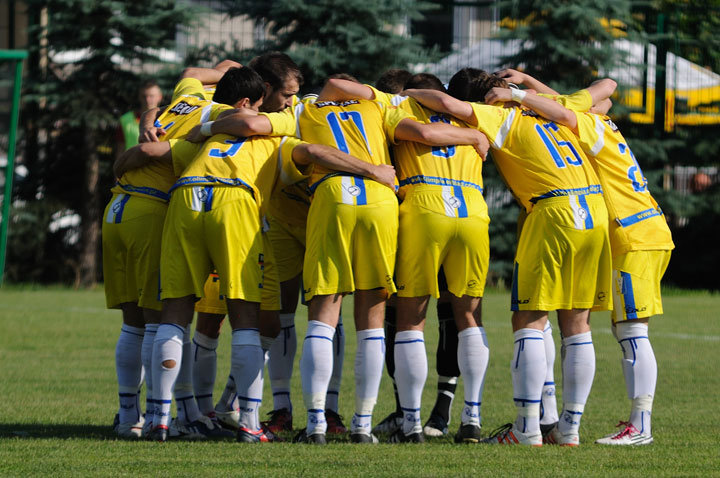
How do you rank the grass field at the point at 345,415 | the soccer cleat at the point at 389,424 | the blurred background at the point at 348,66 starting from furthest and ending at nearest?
the blurred background at the point at 348,66, the soccer cleat at the point at 389,424, the grass field at the point at 345,415

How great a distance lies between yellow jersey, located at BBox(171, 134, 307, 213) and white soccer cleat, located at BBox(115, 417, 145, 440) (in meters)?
1.33

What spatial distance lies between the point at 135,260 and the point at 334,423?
151 centimetres

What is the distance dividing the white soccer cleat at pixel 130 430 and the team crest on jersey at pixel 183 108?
5.93 ft

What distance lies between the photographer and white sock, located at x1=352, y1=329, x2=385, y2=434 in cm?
578

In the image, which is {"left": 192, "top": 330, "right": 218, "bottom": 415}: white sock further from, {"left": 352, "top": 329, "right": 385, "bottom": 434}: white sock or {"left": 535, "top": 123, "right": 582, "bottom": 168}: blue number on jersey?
{"left": 535, "top": 123, "right": 582, "bottom": 168}: blue number on jersey

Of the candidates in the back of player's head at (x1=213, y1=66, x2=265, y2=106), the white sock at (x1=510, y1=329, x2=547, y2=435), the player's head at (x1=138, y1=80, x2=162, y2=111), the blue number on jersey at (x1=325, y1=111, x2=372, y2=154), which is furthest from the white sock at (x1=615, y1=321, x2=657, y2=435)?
the player's head at (x1=138, y1=80, x2=162, y2=111)

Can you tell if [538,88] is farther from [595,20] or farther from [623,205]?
[595,20]

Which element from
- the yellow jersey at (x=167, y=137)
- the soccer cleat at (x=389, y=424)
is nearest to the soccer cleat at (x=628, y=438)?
the soccer cleat at (x=389, y=424)

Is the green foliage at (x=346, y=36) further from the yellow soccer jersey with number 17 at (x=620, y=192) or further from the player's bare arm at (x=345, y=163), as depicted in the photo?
the player's bare arm at (x=345, y=163)

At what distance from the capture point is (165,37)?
63.0ft

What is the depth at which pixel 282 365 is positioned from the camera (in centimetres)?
664

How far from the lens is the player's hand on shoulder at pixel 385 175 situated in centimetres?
581

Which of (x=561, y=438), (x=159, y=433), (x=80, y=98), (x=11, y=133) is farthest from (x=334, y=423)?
(x=80, y=98)

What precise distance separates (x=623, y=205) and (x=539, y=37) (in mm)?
13790
